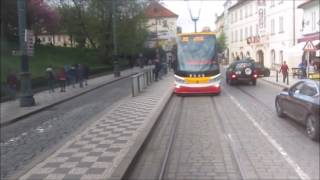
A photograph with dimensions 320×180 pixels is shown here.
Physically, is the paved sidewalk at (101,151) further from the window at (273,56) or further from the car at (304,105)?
the window at (273,56)

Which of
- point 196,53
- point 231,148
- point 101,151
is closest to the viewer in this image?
point 101,151

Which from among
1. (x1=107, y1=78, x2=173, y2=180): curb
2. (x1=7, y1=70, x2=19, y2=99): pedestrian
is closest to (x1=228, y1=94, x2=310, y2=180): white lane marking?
Result: (x1=107, y1=78, x2=173, y2=180): curb

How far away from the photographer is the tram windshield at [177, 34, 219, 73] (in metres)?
24.1

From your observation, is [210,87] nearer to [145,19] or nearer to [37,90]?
[37,90]

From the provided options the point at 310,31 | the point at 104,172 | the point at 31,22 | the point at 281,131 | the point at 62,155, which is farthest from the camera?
the point at 310,31

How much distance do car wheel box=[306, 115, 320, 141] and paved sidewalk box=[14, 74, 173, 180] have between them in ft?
12.5

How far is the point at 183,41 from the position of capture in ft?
80.4

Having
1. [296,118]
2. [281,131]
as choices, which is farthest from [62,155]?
[296,118]

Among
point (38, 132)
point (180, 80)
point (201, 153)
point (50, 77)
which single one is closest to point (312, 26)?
point (180, 80)

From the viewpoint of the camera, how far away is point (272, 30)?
192ft

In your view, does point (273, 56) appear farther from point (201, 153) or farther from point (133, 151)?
point (133, 151)

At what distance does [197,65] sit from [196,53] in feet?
2.03

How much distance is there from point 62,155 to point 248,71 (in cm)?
2379

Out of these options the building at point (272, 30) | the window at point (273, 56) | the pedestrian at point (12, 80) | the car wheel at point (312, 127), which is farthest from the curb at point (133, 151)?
the window at point (273, 56)
